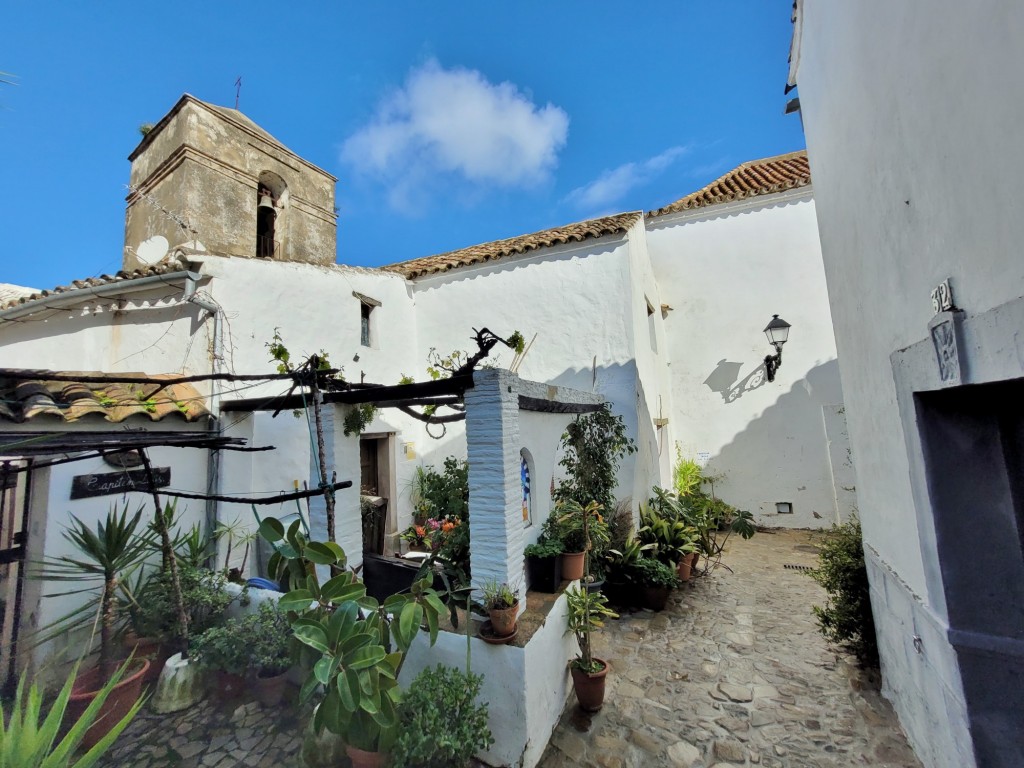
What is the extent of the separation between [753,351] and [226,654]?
1088cm

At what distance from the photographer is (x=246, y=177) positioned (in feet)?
27.3

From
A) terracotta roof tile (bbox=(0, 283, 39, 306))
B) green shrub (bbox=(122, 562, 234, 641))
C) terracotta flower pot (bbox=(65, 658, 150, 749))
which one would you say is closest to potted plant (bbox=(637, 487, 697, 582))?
green shrub (bbox=(122, 562, 234, 641))

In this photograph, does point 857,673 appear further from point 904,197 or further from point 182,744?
point 182,744

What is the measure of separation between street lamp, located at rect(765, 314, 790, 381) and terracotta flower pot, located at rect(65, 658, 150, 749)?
11132 mm

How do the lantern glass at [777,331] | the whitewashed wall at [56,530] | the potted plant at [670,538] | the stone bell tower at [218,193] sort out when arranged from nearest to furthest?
the whitewashed wall at [56,530]
the potted plant at [670,538]
the stone bell tower at [218,193]
the lantern glass at [777,331]

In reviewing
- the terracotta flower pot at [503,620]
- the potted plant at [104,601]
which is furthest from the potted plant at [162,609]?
the terracotta flower pot at [503,620]

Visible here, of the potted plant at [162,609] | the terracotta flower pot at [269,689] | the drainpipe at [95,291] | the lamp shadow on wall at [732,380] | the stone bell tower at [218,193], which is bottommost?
the terracotta flower pot at [269,689]

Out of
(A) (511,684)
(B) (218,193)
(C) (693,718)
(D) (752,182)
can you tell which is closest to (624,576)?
(C) (693,718)

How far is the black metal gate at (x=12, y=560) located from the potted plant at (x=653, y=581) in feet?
22.0

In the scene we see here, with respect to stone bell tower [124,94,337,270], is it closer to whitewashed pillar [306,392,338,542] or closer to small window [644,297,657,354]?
whitewashed pillar [306,392,338,542]

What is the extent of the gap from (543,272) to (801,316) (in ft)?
20.1

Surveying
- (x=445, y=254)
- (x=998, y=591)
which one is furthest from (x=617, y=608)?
(x=445, y=254)

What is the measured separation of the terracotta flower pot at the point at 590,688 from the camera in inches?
160

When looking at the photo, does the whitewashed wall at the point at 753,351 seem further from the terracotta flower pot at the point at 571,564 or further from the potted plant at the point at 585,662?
the potted plant at the point at 585,662
